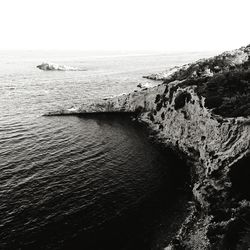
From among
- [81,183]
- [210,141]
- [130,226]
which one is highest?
[210,141]

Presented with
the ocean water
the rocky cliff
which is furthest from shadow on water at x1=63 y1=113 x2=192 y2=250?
the rocky cliff

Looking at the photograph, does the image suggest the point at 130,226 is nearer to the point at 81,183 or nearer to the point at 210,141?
the point at 81,183

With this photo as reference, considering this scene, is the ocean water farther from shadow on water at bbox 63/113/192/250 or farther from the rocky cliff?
the rocky cliff

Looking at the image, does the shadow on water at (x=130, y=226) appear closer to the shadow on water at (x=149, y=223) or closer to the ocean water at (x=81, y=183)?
the shadow on water at (x=149, y=223)

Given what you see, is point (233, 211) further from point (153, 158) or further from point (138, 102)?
point (138, 102)

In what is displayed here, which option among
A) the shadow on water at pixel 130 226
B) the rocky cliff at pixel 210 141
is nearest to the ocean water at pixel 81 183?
the shadow on water at pixel 130 226

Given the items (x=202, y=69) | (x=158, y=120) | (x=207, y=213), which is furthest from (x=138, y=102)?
(x=207, y=213)

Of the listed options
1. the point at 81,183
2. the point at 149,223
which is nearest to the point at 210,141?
the point at 149,223
